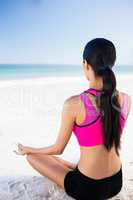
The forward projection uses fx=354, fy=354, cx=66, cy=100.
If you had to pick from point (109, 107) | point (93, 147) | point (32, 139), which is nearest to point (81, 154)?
point (93, 147)

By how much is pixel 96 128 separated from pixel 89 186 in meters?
0.25

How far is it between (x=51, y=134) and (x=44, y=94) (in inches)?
90.5

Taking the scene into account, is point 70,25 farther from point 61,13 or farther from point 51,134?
point 51,134

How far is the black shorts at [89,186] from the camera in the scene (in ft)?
4.68

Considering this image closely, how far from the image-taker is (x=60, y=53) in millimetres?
14180

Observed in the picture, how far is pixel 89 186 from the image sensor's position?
143cm

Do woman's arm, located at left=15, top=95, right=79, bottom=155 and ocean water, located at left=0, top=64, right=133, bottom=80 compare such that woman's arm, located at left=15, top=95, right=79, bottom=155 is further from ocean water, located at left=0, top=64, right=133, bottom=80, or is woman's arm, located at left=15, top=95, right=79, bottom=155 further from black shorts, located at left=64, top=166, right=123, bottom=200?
ocean water, located at left=0, top=64, right=133, bottom=80

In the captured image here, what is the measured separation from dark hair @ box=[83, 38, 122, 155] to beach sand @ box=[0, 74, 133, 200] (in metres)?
0.37

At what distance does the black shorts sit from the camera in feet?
4.68

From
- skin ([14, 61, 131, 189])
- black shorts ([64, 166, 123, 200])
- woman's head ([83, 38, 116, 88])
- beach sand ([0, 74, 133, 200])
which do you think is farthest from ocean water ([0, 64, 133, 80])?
woman's head ([83, 38, 116, 88])

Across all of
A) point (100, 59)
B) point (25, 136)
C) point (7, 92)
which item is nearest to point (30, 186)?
point (100, 59)

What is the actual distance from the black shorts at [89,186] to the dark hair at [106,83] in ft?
0.49

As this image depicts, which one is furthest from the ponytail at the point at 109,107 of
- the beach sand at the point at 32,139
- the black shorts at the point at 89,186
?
the beach sand at the point at 32,139

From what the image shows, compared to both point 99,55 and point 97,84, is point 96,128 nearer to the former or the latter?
point 97,84
